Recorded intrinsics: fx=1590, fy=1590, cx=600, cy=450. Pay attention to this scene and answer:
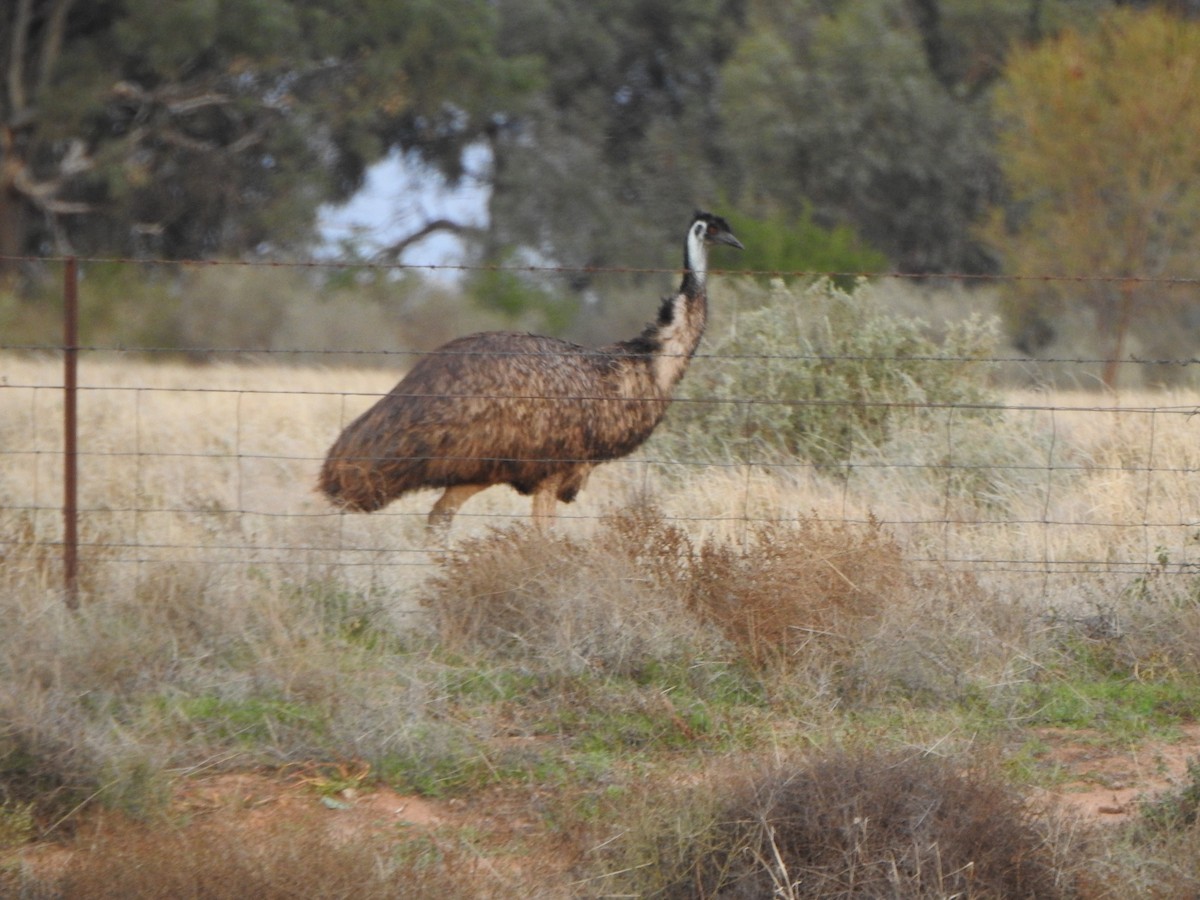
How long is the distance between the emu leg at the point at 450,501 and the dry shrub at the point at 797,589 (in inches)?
62.4

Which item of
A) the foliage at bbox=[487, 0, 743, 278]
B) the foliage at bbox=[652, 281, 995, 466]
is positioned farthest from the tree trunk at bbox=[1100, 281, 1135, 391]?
the foliage at bbox=[652, 281, 995, 466]

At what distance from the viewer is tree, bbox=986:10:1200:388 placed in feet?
65.5

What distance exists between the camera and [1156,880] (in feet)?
13.7

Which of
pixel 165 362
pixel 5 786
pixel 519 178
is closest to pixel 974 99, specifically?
pixel 519 178

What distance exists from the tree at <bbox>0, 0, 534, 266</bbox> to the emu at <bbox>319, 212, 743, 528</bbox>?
18.1 meters

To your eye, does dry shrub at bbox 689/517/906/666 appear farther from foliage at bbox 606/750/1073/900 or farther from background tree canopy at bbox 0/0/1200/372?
background tree canopy at bbox 0/0/1200/372

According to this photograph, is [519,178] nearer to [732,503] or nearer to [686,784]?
[732,503]

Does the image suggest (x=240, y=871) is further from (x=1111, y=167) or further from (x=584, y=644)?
(x=1111, y=167)

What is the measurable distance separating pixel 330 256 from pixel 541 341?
22228mm

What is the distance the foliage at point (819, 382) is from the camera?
9.20 meters

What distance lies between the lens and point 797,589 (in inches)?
235

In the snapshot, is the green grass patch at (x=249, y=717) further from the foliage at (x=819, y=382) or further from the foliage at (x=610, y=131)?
the foliage at (x=610, y=131)

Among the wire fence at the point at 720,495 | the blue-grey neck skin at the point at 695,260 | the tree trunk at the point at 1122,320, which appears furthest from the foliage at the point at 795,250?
the blue-grey neck skin at the point at 695,260

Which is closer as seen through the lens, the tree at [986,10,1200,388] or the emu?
the emu
